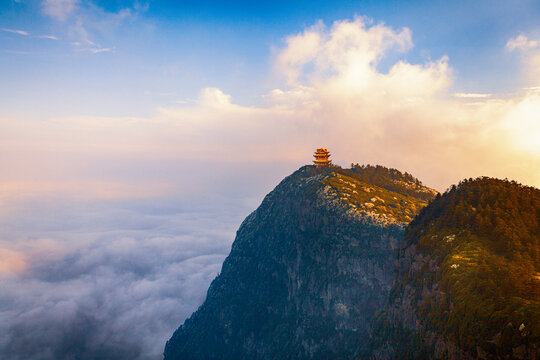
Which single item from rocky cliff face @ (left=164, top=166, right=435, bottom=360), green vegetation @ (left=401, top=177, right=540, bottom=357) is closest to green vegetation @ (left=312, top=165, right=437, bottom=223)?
rocky cliff face @ (left=164, top=166, right=435, bottom=360)

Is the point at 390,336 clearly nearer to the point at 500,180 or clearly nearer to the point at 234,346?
the point at 500,180

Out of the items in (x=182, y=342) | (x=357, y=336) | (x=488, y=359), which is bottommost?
(x=182, y=342)

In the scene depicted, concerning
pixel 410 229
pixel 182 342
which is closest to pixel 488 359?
pixel 410 229

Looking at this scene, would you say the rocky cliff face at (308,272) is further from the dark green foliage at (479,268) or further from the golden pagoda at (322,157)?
the dark green foliage at (479,268)

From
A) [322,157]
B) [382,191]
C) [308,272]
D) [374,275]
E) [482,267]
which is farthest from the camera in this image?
[322,157]

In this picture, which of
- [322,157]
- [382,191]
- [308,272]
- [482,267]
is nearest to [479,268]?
[482,267]

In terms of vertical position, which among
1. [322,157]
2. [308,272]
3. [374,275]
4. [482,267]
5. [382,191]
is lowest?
[308,272]

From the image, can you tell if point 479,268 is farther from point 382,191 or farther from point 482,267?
point 382,191
